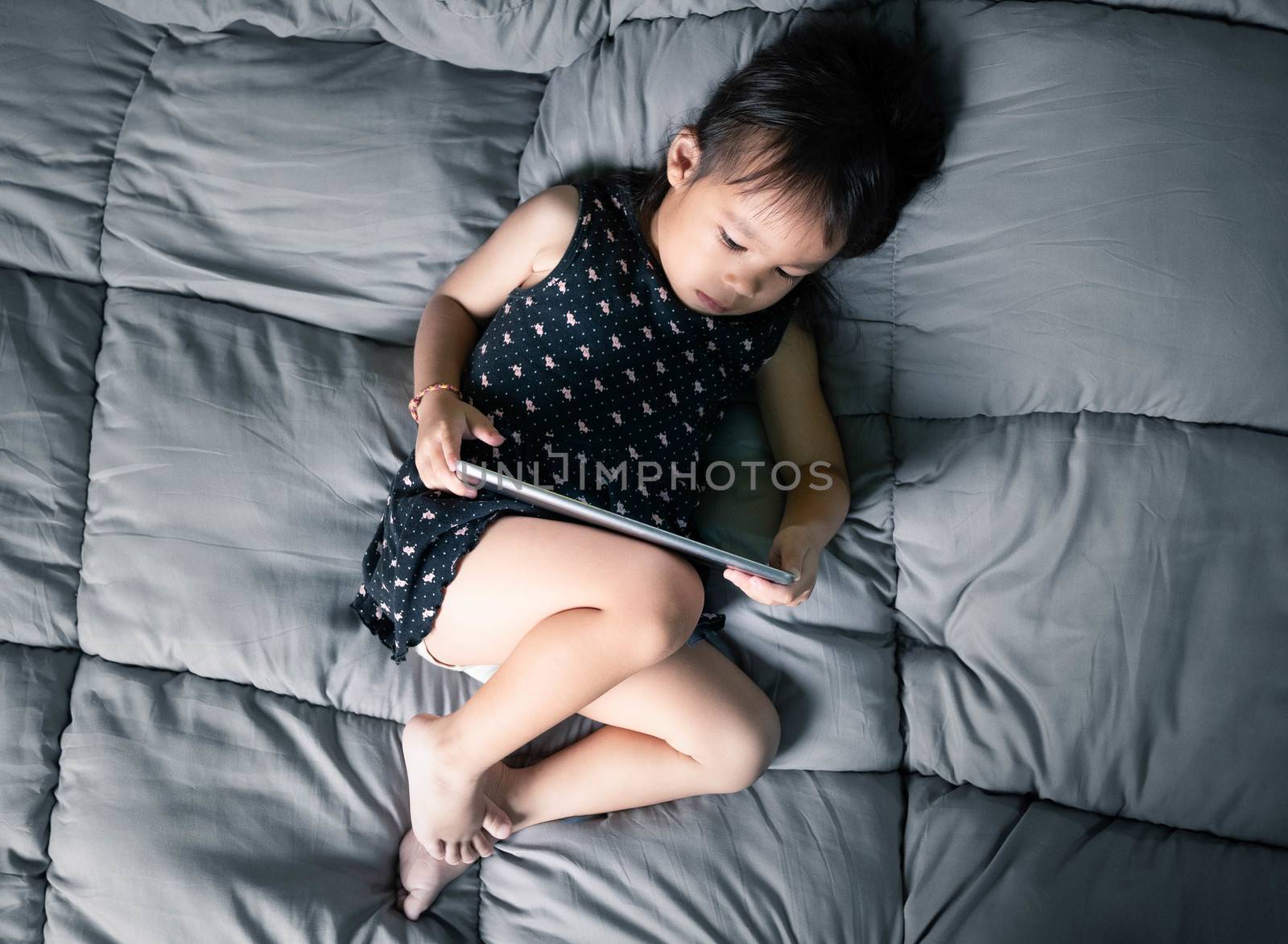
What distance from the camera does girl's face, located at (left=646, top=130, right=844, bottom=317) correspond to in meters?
0.94

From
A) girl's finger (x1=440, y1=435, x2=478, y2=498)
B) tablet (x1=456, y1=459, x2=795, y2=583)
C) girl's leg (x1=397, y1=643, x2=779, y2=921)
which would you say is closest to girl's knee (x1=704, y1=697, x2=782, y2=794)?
girl's leg (x1=397, y1=643, x2=779, y2=921)

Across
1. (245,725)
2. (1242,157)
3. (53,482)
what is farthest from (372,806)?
(1242,157)

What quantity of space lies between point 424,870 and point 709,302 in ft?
2.13

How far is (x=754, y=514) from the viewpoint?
3.61 feet

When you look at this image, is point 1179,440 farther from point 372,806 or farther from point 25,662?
point 25,662

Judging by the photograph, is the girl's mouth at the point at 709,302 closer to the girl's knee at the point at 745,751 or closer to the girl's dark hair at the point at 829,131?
the girl's dark hair at the point at 829,131

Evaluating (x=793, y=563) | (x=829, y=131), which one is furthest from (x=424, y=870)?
(x=829, y=131)

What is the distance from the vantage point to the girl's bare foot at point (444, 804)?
3.08 ft

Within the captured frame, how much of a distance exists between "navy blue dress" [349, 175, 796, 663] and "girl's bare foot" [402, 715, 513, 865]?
100mm

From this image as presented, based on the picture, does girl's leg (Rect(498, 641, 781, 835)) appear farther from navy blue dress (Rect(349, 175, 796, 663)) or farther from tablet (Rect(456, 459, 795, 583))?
tablet (Rect(456, 459, 795, 583))

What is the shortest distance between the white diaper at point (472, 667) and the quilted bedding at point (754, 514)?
27mm

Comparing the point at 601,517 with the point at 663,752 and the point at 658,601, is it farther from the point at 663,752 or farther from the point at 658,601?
the point at 663,752

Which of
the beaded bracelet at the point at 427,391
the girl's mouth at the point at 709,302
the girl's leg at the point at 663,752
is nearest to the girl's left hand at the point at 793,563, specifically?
the girl's leg at the point at 663,752

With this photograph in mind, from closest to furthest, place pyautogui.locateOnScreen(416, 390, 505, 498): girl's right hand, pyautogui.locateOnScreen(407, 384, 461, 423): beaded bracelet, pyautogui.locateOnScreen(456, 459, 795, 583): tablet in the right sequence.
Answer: pyautogui.locateOnScreen(456, 459, 795, 583): tablet
pyautogui.locateOnScreen(416, 390, 505, 498): girl's right hand
pyautogui.locateOnScreen(407, 384, 461, 423): beaded bracelet
